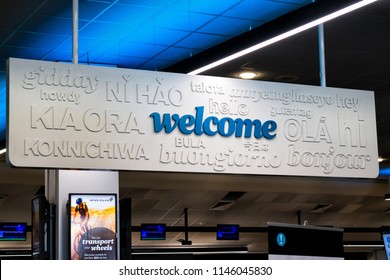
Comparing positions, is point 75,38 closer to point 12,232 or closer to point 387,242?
point 387,242

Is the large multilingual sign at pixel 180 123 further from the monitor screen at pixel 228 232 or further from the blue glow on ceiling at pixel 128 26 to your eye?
the monitor screen at pixel 228 232

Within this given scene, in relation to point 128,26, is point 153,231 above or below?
below

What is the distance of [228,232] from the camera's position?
21.6m

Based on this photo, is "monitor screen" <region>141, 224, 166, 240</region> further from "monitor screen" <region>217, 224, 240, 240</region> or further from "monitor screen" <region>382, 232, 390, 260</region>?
"monitor screen" <region>382, 232, 390, 260</region>

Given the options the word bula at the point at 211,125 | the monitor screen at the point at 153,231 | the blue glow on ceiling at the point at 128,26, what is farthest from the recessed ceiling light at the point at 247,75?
the monitor screen at the point at 153,231

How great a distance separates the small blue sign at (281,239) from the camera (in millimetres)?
5393

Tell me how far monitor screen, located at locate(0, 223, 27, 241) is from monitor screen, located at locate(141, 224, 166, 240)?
10.6 ft

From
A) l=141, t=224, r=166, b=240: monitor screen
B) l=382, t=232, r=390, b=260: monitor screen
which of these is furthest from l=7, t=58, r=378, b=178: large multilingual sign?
l=141, t=224, r=166, b=240: monitor screen

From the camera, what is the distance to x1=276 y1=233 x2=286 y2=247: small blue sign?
539 centimetres

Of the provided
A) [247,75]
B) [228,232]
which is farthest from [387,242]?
[228,232]

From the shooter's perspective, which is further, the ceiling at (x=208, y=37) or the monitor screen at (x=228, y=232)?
the monitor screen at (x=228, y=232)

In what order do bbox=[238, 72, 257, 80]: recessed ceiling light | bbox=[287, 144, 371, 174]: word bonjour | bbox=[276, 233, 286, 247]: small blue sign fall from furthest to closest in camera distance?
bbox=[238, 72, 257, 80]: recessed ceiling light
bbox=[287, 144, 371, 174]: word bonjour
bbox=[276, 233, 286, 247]: small blue sign

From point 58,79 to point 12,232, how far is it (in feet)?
43.9

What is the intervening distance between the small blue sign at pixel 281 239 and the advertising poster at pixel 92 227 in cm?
252
